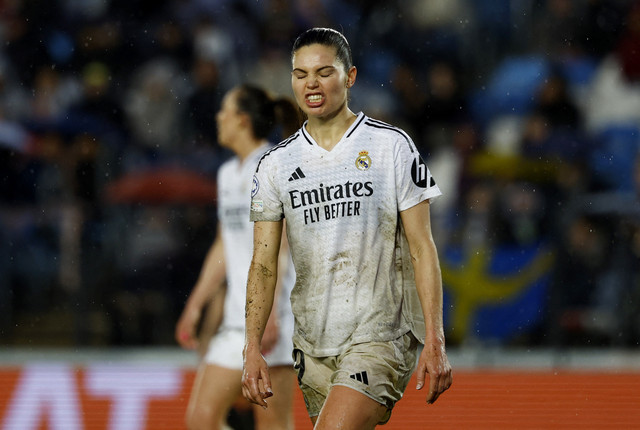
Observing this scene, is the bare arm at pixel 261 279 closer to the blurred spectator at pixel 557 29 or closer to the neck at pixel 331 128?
the neck at pixel 331 128

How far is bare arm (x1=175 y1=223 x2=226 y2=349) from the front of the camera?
542cm

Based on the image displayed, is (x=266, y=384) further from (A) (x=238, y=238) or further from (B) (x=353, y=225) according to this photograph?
(A) (x=238, y=238)

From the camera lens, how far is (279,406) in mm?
4871

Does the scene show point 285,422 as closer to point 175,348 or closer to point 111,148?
point 175,348

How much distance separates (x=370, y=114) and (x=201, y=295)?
13.4 ft

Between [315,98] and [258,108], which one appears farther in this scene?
[258,108]

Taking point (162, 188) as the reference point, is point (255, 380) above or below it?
below

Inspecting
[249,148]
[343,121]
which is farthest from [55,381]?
[343,121]

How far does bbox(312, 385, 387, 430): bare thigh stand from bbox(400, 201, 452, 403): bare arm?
0.68 feet

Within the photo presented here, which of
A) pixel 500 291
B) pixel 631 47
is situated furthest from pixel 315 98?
pixel 631 47

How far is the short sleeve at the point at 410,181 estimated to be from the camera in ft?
11.8

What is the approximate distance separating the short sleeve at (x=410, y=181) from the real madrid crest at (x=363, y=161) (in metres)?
0.10

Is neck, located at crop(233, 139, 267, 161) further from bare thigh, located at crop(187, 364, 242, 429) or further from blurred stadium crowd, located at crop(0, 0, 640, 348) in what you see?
blurred stadium crowd, located at crop(0, 0, 640, 348)

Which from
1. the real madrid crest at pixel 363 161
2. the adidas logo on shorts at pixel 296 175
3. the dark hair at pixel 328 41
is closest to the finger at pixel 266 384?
the adidas logo on shorts at pixel 296 175
